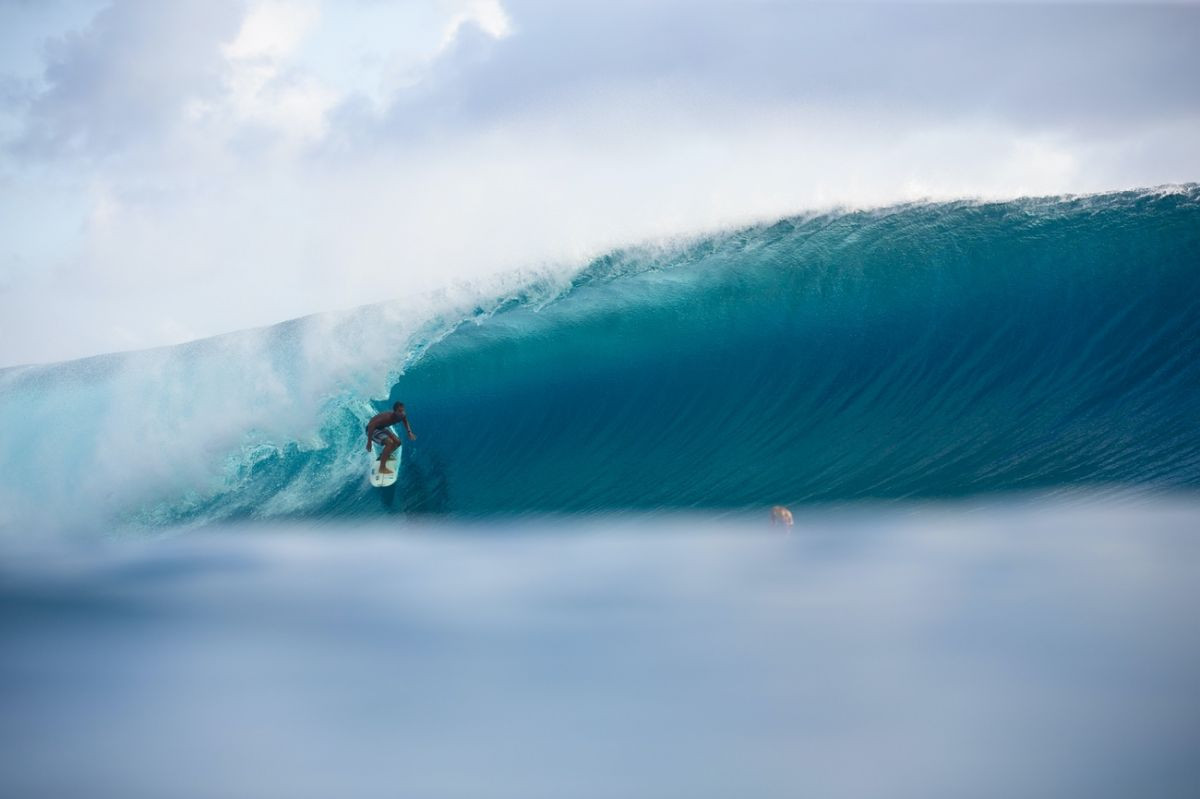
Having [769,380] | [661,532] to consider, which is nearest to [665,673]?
[661,532]

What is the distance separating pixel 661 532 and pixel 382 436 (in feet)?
10.7

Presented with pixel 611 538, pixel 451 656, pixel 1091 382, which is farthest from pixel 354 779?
pixel 1091 382

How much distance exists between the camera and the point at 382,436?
9.16m

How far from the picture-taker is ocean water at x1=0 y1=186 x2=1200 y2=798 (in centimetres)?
365

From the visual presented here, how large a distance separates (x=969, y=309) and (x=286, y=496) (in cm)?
787

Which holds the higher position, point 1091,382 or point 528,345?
point 528,345

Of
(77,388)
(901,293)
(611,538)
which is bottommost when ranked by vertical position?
(611,538)

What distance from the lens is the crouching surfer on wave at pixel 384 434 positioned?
8875mm

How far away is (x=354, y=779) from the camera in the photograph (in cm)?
356

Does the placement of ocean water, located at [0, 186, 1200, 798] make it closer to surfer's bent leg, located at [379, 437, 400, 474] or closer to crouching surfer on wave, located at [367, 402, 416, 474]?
surfer's bent leg, located at [379, 437, 400, 474]

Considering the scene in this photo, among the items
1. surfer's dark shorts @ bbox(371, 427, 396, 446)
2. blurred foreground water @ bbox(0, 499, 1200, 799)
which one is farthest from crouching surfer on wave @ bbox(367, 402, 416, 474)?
blurred foreground water @ bbox(0, 499, 1200, 799)

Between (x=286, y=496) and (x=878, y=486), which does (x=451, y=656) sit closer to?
(x=878, y=486)

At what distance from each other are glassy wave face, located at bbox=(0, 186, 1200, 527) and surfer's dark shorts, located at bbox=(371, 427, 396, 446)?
59cm

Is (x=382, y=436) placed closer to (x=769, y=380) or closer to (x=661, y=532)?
(x=661, y=532)
